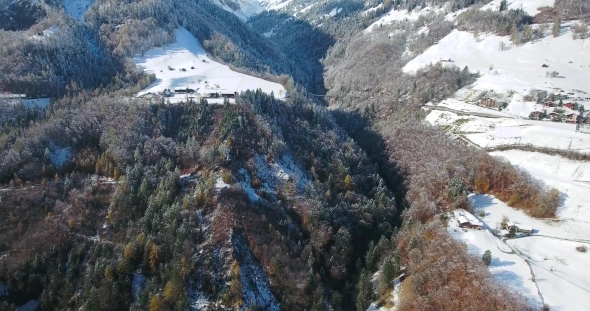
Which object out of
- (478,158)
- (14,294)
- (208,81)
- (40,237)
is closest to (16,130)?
(40,237)

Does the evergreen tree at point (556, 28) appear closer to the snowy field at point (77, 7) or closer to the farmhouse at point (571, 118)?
the farmhouse at point (571, 118)

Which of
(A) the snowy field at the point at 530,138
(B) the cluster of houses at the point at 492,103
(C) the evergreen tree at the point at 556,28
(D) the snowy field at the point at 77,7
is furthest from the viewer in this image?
(D) the snowy field at the point at 77,7

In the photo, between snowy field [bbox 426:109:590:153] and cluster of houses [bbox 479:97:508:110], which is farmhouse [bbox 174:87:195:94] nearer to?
snowy field [bbox 426:109:590:153]

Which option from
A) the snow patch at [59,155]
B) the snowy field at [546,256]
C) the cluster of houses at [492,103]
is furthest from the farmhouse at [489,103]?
the snow patch at [59,155]

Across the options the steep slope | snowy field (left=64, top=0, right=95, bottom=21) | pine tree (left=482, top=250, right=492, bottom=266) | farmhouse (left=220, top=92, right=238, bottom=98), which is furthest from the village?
the steep slope

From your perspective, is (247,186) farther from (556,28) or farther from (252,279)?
(556,28)
